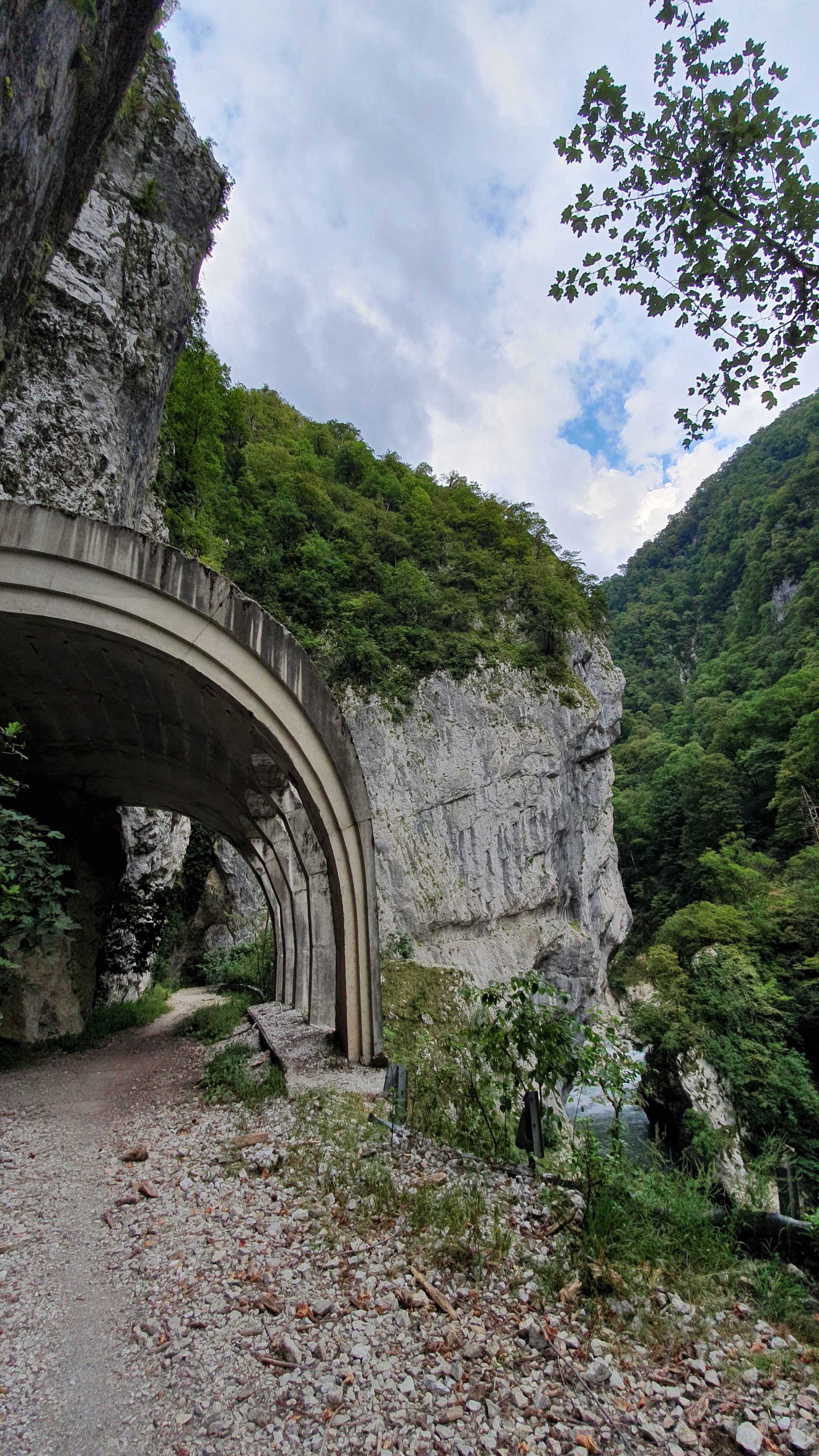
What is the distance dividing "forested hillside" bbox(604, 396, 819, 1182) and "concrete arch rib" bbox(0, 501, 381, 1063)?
481 inches

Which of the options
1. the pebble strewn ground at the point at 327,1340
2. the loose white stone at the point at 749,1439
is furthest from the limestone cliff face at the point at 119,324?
the loose white stone at the point at 749,1439

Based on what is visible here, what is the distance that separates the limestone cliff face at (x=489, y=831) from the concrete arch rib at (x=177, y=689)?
11937 millimetres

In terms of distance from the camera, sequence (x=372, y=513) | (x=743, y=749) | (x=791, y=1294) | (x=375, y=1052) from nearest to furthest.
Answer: (x=791, y=1294), (x=375, y=1052), (x=372, y=513), (x=743, y=749)

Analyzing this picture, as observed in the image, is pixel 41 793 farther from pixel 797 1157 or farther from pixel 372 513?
pixel 372 513

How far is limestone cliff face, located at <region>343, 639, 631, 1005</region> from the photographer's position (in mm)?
21609

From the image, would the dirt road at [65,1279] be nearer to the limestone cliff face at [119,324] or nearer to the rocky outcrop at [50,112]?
the rocky outcrop at [50,112]

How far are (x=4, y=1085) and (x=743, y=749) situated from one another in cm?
4925

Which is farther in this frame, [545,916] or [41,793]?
[545,916]

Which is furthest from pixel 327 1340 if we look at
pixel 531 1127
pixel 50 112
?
pixel 50 112

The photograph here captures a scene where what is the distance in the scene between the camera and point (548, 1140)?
428cm

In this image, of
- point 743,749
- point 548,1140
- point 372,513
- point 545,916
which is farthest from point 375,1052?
point 743,749

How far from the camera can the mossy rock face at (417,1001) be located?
307 inches

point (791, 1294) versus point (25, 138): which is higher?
point (25, 138)

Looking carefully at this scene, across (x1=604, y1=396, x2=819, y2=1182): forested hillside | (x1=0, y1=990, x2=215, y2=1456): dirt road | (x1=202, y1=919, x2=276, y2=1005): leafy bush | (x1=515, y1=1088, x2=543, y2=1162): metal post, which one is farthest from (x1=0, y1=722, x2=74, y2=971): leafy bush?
(x1=604, y1=396, x2=819, y2=1182): forested hillside
